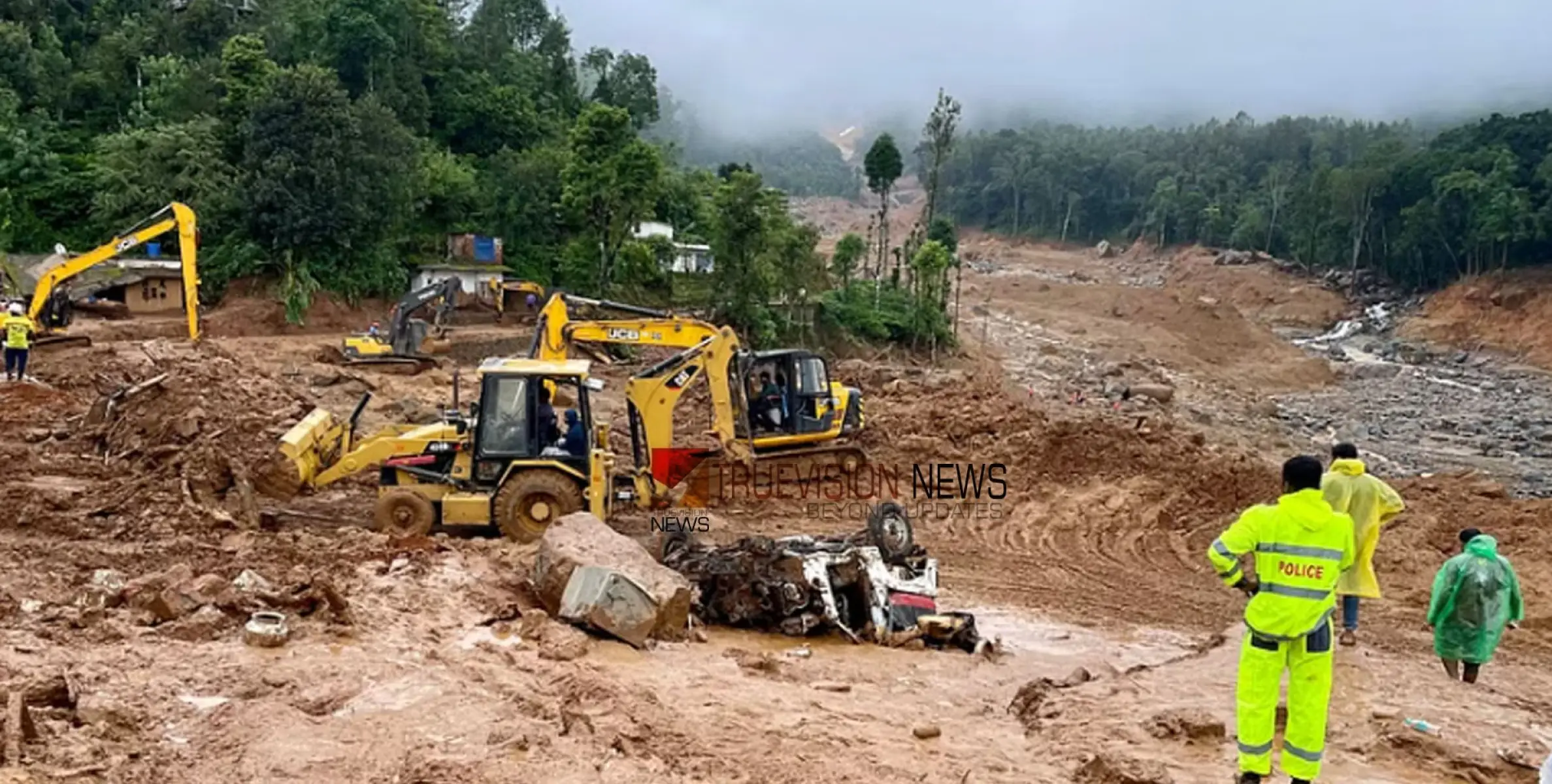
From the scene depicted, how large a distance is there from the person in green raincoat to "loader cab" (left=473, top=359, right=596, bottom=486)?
23.1ft

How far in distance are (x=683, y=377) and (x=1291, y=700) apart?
26.9 feet

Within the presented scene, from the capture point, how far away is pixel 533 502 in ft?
34.7

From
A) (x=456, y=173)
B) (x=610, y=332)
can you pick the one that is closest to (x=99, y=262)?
(x=610, y=332)

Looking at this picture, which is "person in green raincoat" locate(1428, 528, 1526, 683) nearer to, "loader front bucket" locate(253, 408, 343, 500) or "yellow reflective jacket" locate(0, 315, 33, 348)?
"loader front bucket" locate(253, 408, 343, 500)

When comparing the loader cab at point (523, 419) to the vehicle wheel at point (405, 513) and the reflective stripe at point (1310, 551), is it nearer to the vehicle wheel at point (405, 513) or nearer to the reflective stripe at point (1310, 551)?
the vehicle wheel at point (405, 513)

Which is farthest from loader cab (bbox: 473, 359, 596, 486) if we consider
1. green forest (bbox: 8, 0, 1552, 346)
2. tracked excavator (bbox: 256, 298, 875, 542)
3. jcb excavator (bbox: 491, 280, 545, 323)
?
green forest (bbox: 8, 0, 1552, 346)

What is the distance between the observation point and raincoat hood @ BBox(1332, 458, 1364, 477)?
26.4ft

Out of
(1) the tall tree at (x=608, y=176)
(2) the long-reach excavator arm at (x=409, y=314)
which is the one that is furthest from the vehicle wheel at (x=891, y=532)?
(1) the tall tree at (x=608, y=176)

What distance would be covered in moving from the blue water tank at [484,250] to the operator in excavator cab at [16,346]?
18.1 m

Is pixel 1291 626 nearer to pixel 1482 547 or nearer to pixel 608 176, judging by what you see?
pixel 1482 547

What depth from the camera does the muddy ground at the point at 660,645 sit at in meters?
5.46

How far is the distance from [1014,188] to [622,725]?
91386 mm

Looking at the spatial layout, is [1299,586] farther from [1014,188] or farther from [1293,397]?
[1014,188]

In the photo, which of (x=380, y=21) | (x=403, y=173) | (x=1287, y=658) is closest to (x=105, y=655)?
(x=1287, y=658)
